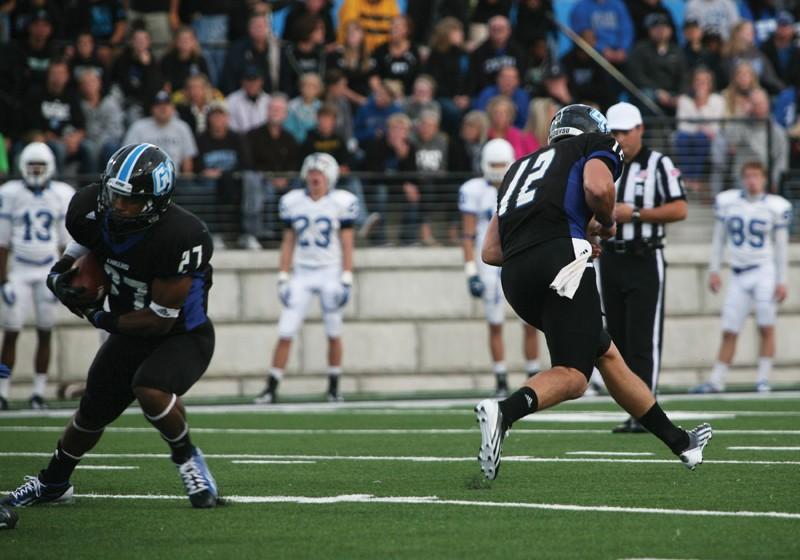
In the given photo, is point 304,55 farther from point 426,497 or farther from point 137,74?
point 426,497

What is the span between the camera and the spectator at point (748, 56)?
16.1 meters

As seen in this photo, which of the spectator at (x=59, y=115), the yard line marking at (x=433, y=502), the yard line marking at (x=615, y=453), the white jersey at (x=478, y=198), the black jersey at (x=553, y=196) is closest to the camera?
the yard line marking at (x=433, y=502)

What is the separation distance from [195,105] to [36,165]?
2354mm

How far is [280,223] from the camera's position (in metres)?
14.5

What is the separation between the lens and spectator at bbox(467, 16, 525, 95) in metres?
15.5

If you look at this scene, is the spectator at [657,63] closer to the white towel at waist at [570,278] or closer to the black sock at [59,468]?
the white towel at waist at [570,278]

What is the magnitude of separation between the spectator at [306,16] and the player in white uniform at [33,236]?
3.92 m

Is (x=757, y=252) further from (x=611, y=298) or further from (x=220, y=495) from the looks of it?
(x=220, y=495)

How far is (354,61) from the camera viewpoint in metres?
15.6

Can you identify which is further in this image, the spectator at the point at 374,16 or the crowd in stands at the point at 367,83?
the spectator at the point at 374,16

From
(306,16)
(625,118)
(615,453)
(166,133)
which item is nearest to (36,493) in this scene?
(615,453)

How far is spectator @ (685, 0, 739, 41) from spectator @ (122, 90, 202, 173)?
5.98 m

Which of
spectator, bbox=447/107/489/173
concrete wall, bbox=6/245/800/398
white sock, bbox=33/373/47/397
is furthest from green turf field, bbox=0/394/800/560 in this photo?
spectator, bbox=447/107/489/173

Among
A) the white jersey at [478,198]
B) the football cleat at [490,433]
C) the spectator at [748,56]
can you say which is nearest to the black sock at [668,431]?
the football cleat at [490,433]
